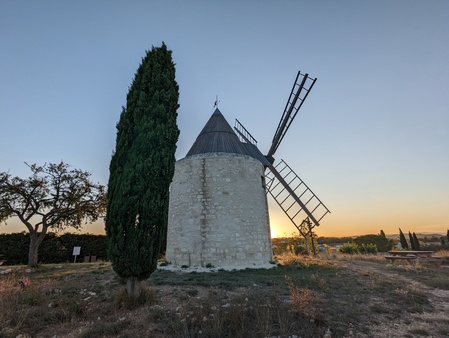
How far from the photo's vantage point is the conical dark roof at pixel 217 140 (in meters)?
11.0

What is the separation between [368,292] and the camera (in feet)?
→ 20.4

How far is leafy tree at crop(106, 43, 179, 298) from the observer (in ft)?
16.5

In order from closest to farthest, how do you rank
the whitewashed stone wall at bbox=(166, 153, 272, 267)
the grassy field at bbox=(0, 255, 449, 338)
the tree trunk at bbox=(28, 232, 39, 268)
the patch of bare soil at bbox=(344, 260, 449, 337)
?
the grassy field at bbox=(0, 255, 449, 338)
the patch of bare soil at bbox=(344, 260, 449, 337)
the whitewashed stone wall at bbox=(166, 153, 272, 267)
the tree trunk at bbox=(28, 232, 39, 268)

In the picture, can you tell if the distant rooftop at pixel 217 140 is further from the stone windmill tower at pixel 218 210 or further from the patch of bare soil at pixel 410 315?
the patch of bare soil at pixel 410 315

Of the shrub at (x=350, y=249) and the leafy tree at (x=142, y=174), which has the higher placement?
the leafy tree at (x=142, y=174)

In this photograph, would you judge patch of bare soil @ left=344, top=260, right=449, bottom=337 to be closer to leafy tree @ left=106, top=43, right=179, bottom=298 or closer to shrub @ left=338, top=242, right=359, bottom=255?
leafy tree @ left=106, top=43, right=179, bottom=298

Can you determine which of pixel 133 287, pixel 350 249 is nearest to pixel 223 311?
pixel 133 287

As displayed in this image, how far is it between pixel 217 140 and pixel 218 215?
11.8ft

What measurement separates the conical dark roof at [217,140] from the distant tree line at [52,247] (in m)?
11.2

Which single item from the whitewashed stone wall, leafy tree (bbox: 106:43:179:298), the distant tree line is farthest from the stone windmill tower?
the distant tree line

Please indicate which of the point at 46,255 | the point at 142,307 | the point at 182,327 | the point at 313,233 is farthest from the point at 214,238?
the point at 46,255

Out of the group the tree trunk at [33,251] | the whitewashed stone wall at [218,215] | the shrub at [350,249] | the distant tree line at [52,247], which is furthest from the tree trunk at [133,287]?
the shrub at [350,249]

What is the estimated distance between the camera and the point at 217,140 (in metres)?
11.4

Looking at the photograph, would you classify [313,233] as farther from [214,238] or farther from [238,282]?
[238,282]
